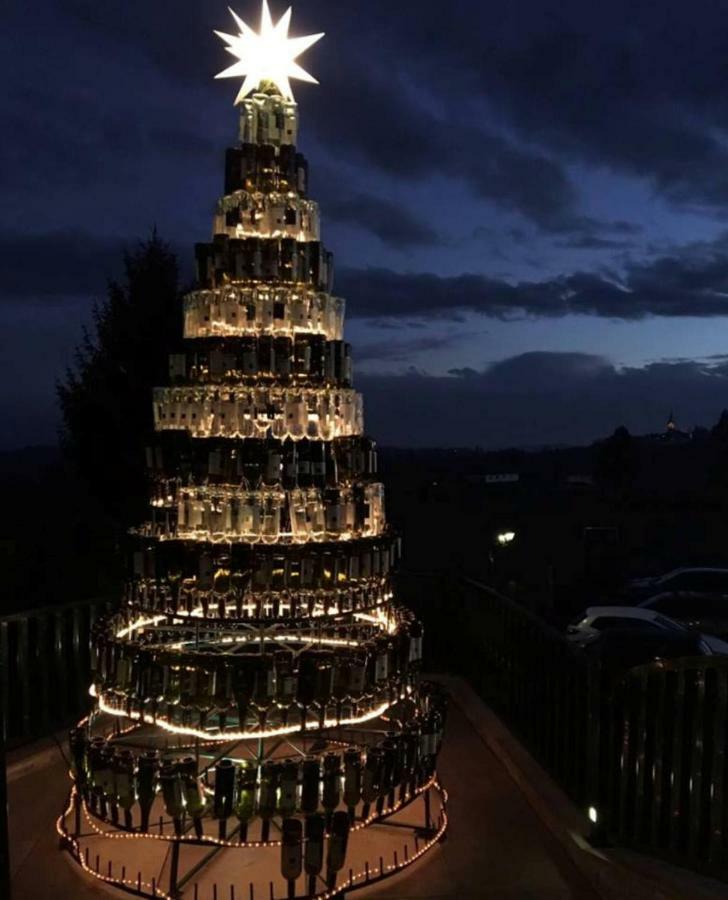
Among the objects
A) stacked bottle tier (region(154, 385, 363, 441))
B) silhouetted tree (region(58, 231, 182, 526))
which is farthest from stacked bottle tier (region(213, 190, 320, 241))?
silhouetted tree (region(58, 231, 182, 526))

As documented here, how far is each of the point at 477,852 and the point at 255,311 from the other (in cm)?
366

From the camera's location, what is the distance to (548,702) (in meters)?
6.09

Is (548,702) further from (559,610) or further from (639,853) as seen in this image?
(559,610)

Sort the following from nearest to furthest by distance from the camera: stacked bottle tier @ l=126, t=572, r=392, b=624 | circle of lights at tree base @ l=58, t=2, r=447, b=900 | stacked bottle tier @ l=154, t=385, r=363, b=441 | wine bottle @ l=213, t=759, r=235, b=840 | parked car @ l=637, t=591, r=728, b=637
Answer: wine bottle @ l=213, t=759, r=235, b=840 < circle of lights at tree base @ l=58, t=2, r=447, b=900 < stacked bottle tier @ l=126, t=572, r=392, b=624 < stacked bottle tier @ l=154, t=385, r=363, b=441 < parked car @ l=637, t=591, r=728, b=637

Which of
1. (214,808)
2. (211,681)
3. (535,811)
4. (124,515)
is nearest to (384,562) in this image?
(211,681)

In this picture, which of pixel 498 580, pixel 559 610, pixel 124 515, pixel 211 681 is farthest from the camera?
pixel 498 580

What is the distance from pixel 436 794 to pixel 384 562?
1.94m

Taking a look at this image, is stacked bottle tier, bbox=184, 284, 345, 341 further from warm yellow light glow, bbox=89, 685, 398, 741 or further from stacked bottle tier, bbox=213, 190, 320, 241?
warm yellow light glow, bbox=89, 685, 398, 741

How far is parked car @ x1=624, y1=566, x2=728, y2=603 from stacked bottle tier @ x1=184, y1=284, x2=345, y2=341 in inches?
495

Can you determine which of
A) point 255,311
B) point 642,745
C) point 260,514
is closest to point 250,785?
point 260,514

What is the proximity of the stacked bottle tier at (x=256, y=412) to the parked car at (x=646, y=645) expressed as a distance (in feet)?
23.8

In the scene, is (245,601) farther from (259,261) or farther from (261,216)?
(261,216)

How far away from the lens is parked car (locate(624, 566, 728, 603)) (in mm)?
16141

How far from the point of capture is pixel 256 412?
496cm
